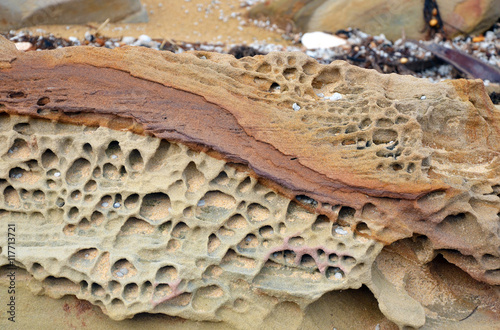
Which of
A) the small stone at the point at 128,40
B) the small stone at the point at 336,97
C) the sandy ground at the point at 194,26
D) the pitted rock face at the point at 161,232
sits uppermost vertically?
the small stone at the point at 336,97

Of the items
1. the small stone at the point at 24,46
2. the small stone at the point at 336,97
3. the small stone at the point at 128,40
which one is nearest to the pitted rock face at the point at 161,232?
the small stone at the point at 336,97

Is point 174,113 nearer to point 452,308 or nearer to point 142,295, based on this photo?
point 142,295

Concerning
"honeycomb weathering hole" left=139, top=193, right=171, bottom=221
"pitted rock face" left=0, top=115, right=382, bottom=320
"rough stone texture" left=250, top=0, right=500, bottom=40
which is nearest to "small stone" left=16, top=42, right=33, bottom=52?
"pitted rock face" left=0, top=115, right=382, bottom=320

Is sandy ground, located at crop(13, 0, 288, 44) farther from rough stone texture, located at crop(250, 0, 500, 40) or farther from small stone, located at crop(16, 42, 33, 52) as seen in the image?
rough stone texture, located at crop(250, 0, 500, 40)

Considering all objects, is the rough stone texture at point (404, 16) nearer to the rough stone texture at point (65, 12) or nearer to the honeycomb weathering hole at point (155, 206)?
the rough stone texture at point (65, 12)

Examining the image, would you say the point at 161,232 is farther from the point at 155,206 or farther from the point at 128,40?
the point at 128,40

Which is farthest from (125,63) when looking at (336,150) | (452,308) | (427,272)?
(452,308)
